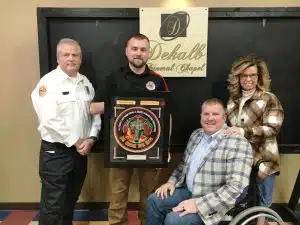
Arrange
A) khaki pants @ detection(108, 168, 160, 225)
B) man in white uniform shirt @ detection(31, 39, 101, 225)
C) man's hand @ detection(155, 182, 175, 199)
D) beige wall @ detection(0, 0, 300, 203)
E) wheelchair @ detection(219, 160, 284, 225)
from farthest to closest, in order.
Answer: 1. beige wall @ detection(0, 0, 300, 203)
2. khaki pants @ detection(108, 168, 160, 225)
3. man in white uniform shirt @ detection(31, 39, 101, 225)
4. man's hand @ detection(155, 182, 175, 199)
5. wheelchair @ detection(219, 160, 284, 225)

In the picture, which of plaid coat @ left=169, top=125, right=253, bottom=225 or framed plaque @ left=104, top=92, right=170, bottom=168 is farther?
framed plaque @ left=104, top=92, right=170, bottom=168

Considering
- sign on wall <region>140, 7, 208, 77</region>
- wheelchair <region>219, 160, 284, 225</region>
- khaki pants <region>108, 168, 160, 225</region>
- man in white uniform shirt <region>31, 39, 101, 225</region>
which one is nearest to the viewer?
wheelchair <region>219, 160, 284, 225</region>

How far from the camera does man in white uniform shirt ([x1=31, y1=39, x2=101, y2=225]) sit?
1.91m

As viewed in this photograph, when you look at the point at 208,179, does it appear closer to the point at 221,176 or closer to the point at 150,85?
the point at 221,176

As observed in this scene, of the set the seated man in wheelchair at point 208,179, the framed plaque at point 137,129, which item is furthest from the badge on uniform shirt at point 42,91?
the seated man in wheelchair at point 208,179

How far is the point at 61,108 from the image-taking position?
191 cm

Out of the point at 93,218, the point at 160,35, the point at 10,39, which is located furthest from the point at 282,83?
the point at 10,39

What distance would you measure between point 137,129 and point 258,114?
76cm

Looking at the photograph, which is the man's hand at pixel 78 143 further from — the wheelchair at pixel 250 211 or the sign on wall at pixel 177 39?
the wheelchair at pixel 250 211

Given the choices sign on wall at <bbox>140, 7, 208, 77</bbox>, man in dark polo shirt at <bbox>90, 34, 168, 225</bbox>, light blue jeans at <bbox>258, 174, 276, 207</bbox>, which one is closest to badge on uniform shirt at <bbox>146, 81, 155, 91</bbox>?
man in dark polo shirt at <bbox>90, 34, 168, 225</bbox>

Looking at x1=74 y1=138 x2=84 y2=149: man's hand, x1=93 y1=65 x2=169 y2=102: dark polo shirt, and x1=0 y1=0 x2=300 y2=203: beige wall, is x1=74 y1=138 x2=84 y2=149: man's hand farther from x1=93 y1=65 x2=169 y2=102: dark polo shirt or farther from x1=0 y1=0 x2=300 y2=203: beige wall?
x1=0 y1=0 x2=300 y2=203: beige wall

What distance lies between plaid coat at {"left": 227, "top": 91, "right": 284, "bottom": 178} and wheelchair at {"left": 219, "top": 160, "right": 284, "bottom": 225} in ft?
0.92

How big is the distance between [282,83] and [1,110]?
7.48 ft

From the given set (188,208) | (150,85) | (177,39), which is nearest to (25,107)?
(150,85)
